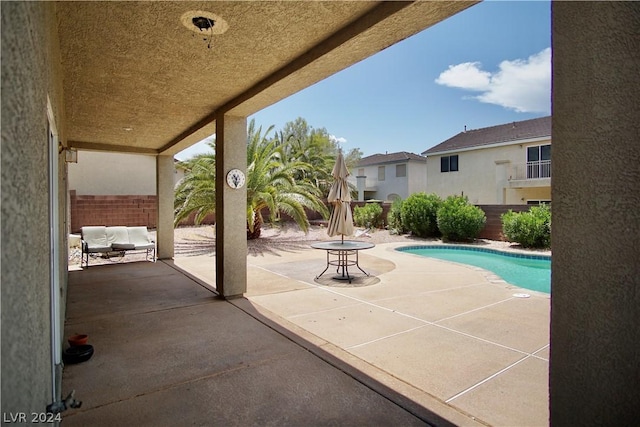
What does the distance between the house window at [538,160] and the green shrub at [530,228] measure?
751 cm

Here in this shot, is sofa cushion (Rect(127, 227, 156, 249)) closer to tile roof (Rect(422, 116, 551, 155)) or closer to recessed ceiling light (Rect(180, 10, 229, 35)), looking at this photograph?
recessed ceiling light (Rect(180, 10, 229, 35))

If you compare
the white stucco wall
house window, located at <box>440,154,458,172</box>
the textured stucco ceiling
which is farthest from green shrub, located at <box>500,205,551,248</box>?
the white stucco wall

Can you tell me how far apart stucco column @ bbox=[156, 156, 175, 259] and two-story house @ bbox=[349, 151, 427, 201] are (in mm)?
20152

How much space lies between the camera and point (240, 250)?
6.69 meters

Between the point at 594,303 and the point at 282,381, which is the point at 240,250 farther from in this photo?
the point at 594,303

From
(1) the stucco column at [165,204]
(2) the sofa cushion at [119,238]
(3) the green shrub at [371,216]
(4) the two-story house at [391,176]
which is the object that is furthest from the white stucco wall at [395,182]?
(2) the sofa cushion at [119,238]

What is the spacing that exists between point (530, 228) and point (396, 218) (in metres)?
5.77

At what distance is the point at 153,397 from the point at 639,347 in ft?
11.4

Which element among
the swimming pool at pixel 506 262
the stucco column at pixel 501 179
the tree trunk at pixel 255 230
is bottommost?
the swimming pool at pixel 506 262

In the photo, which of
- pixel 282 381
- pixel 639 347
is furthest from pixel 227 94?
pixel 639 347

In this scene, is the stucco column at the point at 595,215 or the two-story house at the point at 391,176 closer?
the stucco column at the point at 595,215

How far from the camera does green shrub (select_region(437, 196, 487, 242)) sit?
1378 centimetres

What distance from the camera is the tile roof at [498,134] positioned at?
65.0 ft

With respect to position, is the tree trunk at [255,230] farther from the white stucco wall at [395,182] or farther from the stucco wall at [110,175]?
the white stucco wall at [395,182]
